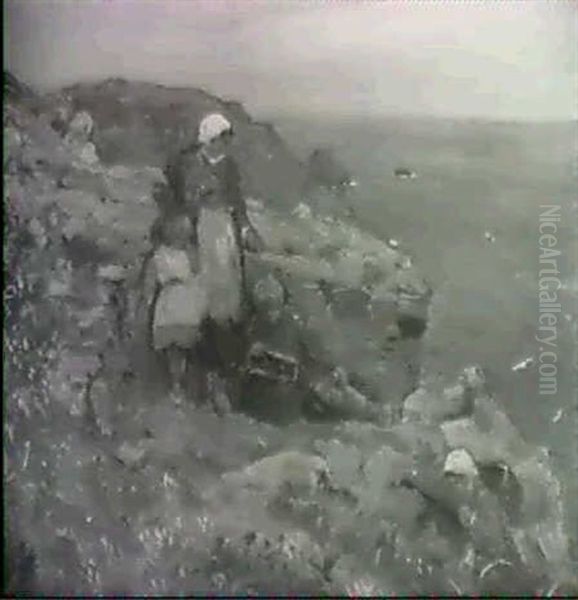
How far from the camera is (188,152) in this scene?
1.44 m

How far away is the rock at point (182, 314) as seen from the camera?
1435 mm

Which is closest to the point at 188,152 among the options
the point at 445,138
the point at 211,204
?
the point at 211,204

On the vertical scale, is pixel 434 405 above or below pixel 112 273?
below

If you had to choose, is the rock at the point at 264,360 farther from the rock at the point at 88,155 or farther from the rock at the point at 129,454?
the rock at the point at 88,155

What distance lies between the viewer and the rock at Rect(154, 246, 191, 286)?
1435 millimetres

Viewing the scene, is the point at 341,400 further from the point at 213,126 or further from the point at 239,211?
the point at 213,126

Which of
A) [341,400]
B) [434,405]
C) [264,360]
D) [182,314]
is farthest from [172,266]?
[434,405]

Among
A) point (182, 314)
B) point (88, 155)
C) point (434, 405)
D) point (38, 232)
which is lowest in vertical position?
point (434, 405)

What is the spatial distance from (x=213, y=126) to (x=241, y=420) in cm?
42

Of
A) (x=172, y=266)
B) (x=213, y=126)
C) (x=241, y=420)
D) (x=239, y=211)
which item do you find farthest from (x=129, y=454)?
(x=213, y=126)

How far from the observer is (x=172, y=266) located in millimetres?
→ 1435

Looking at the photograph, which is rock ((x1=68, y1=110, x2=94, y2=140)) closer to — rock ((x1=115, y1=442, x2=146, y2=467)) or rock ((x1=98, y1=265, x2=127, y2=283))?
rock ((x1=98, y1=265, x2=127, y2=283))

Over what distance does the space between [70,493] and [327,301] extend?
462 mm

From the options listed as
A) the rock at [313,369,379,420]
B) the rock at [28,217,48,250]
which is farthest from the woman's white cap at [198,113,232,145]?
the rock at [313,369,379,420]
